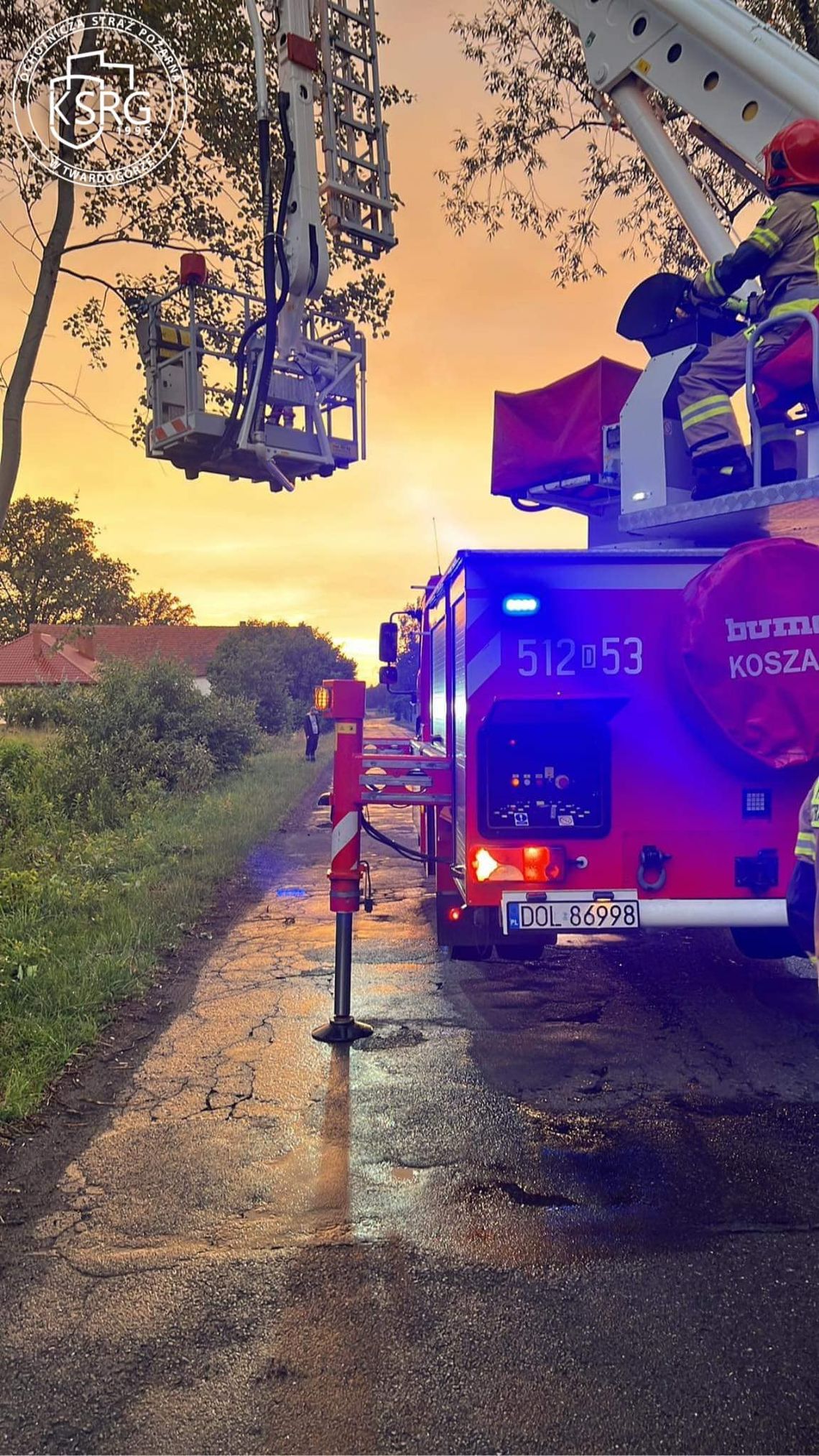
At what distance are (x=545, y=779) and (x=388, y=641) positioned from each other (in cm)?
343

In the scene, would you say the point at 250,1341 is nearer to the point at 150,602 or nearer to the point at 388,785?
the point at 388,785

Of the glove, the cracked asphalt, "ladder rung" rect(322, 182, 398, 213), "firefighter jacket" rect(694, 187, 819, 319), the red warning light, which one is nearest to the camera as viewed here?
→ the cracked asphalt

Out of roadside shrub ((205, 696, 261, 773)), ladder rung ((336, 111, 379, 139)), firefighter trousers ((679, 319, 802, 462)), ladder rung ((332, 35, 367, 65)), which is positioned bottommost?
roadside shrub ((205, 696, 261, 773))

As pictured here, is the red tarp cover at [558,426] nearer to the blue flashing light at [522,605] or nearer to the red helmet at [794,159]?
the red helmet at [794,159]

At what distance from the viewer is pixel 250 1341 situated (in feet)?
7.74

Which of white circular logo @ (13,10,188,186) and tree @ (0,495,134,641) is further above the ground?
tree @ (0,495,134,641)

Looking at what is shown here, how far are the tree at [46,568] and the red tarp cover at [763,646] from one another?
165ft

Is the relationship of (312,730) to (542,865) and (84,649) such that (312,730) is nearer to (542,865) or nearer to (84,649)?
(542,865)

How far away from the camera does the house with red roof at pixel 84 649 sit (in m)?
54.6

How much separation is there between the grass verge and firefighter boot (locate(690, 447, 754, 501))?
4.01 m

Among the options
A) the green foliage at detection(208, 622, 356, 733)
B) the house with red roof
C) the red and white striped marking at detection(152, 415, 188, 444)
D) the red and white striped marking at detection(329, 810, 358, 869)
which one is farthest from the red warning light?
the house with red roof

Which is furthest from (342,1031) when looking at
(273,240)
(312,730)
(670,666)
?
(312,730)

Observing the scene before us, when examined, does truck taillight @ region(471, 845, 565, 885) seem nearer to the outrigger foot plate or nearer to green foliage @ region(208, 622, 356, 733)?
the outrigger foot plate

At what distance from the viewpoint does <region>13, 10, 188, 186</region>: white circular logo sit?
10.3m
